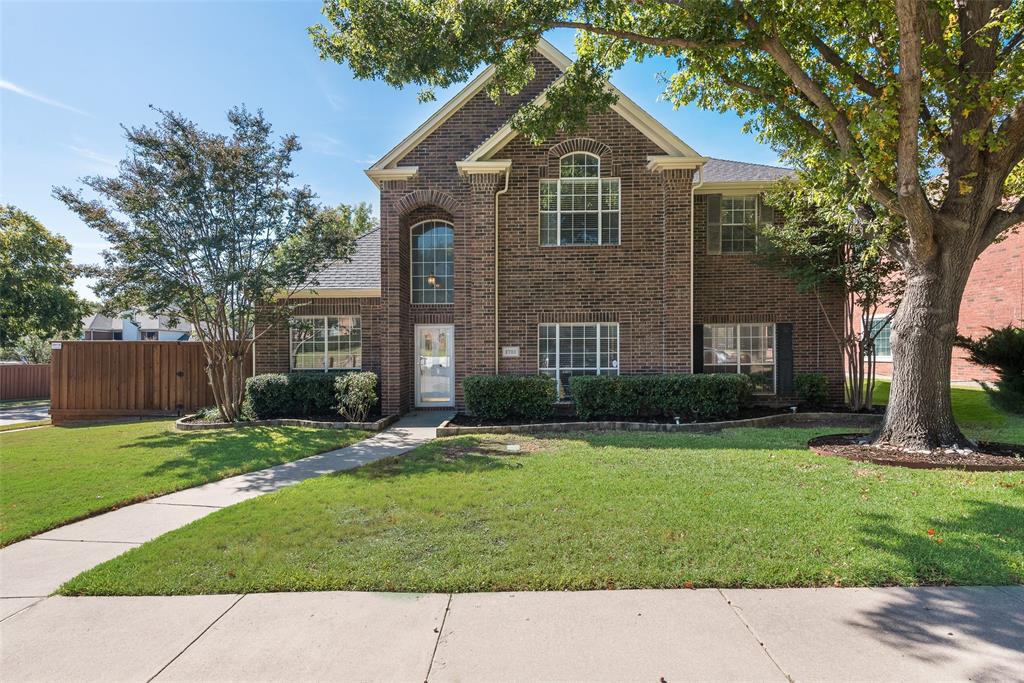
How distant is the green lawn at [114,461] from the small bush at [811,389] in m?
11.3

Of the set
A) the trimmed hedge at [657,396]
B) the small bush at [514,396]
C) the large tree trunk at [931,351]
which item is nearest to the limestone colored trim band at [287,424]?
the small bush at [514,396]

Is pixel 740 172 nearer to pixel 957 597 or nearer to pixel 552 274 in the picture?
pixel 552 274

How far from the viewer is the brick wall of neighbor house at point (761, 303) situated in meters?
13.3

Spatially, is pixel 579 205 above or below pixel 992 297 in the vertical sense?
above

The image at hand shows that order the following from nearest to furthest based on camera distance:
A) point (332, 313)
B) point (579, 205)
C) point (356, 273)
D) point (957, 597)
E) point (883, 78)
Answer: point (957, 597), point (883, 78), point (579, 205), point (332, 313), point (356, 273)

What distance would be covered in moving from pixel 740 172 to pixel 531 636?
15510mm

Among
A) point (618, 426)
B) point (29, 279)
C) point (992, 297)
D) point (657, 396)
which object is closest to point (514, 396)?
point (618, 426)

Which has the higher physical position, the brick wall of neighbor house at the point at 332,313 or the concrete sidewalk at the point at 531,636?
the brick wall of neighbor house at the point at 332,313

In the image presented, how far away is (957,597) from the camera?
3.50 metres

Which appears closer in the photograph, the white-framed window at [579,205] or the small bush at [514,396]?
the small bush at [514,396]

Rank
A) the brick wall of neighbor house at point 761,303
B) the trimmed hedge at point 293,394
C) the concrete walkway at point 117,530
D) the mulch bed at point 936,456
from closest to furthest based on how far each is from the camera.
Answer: the concrete walkway at point 117,530 < the mulch bed at point 936,456 < the trimmed hedge at point 293,394 < the brick wall of neighbor house at point 761,303

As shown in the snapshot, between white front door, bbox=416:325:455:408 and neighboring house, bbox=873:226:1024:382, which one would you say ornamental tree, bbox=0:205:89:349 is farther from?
neighboring house, bbox=873:226:1024:382

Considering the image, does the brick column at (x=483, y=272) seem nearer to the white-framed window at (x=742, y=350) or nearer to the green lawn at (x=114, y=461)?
the green lawn at (x=114, y=461)

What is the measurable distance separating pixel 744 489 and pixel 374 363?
34.8ft
